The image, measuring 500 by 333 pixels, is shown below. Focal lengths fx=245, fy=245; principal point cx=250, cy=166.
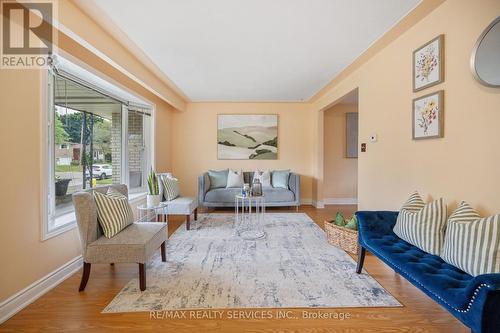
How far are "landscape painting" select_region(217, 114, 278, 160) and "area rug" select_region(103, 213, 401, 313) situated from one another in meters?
2.66

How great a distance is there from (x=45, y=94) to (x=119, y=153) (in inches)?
75.3

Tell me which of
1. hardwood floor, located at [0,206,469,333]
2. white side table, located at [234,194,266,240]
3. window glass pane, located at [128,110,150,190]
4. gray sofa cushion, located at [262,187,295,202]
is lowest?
hardwood floor, located at [0,206,469,333]

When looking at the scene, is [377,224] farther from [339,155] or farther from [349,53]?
[339,155]

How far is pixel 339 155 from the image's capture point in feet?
19.4

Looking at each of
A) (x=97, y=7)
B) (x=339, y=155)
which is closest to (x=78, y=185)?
(x=97, y=7)

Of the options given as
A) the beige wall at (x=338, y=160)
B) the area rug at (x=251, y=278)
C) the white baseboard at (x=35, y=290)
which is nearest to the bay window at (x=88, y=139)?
the white baseboard at (x=35, y=290)

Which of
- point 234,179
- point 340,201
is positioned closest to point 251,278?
point 234,179

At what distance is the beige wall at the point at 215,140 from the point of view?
5.83 metres

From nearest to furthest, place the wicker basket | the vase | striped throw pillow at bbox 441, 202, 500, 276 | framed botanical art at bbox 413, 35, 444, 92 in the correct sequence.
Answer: striped throw pillow at bbox 441, 202, 500, 276 < framed botanical art at bbox 413, 35, 444, 92 < the wicker basket < the vase

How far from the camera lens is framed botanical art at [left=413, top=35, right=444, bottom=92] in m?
2.08

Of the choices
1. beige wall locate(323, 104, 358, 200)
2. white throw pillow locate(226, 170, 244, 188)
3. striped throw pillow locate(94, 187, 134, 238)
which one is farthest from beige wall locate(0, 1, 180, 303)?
beige wall locate(323, 104, 358, 200)

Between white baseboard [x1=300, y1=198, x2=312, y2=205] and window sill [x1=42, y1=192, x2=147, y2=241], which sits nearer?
window sill [x1=42, y1=192, x2=147, y2=241]

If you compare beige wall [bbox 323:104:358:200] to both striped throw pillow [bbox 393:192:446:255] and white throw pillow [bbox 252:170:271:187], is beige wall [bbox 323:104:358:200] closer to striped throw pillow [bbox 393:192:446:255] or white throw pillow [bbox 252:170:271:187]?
white throw pillow [bbox 252:170:271:187]

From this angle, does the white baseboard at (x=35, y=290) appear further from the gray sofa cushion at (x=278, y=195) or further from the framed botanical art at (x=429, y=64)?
the framed botanical art at (x=429, y=64)
